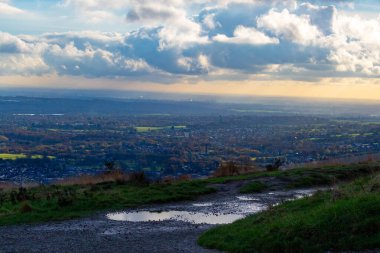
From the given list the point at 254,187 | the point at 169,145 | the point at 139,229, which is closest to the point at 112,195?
the point at 139,229

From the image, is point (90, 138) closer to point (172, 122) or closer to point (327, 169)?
point (172, 122)

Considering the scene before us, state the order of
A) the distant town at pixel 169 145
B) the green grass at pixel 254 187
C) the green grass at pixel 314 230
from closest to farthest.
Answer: the green grass at pixel 314 230 < the green grass at pixel 254 187 < the distant town at pixel 169 145

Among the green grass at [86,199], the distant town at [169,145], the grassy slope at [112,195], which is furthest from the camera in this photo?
the distant town at [169,145]

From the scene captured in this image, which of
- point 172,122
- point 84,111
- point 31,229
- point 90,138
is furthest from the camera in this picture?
point 84,111

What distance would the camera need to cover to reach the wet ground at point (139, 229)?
16.1m

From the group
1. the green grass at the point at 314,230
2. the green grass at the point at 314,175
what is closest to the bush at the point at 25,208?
the green grass at the point at 314,230

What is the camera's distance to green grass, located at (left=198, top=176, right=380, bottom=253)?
12867mm

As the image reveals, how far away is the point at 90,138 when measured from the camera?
10056 cm

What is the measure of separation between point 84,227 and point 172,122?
374 ft

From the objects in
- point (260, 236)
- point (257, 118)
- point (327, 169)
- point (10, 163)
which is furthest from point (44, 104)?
point (260, 236)

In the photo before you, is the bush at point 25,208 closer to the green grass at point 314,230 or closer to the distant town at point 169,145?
the green grass at point 314,230

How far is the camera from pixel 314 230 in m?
13.5

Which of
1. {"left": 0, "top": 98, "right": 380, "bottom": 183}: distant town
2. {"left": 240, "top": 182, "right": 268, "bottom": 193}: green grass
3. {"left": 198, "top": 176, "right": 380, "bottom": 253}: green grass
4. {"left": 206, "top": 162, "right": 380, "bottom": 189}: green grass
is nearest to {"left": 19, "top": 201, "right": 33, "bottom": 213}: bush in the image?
{"left": 198, "top": 176, "right": 380, "bottom": 253}: green grass

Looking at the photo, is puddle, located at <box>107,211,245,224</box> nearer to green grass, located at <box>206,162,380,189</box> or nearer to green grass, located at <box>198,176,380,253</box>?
green grass, located at <box>198,176,380,253</box>
